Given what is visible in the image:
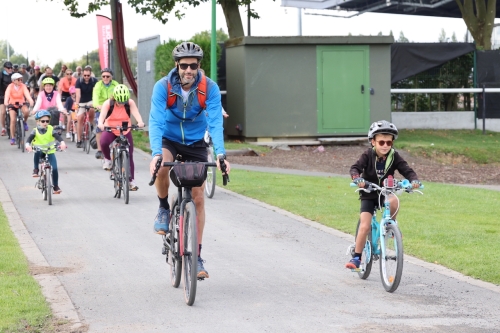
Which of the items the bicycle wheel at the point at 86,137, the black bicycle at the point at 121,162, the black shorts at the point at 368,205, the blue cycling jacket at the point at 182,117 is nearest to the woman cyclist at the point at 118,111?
the black bicycle at the point at 121,162

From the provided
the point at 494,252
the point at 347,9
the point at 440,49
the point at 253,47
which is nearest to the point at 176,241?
the point at 494,252

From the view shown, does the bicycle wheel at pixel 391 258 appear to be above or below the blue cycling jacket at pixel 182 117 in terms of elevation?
below

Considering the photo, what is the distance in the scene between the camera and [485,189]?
1741 centimetres

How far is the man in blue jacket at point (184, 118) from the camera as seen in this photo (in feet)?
25.6

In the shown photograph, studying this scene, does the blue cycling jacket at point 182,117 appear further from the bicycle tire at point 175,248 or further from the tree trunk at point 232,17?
the tree trunk at point 232,17

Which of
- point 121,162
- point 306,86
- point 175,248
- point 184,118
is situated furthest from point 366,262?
point 306,86

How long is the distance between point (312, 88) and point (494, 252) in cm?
1610

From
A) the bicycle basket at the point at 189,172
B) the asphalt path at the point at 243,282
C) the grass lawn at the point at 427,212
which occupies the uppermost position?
the bicycle basket at the point at 189,172

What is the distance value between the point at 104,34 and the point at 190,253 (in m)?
25.9

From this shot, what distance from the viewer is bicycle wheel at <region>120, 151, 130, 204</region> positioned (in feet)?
47.1

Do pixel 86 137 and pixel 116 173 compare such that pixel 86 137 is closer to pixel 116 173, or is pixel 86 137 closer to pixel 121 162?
pixel 116 173

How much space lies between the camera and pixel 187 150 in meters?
8.23

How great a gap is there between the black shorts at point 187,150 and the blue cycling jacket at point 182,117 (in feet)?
0.12

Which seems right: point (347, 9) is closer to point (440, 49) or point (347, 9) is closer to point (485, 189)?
point (440, 49)
